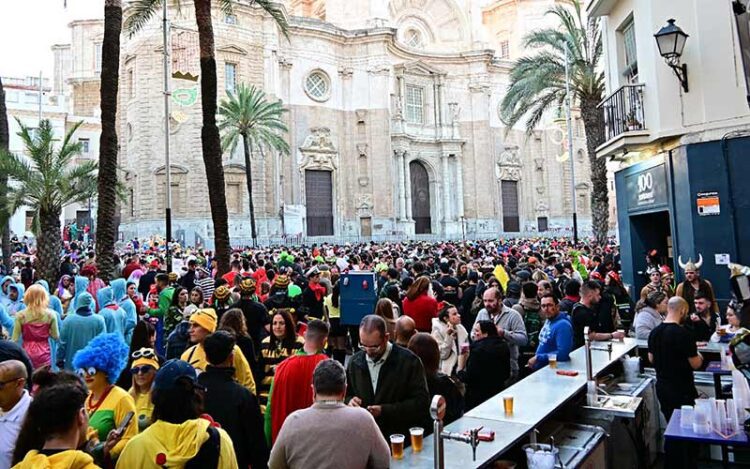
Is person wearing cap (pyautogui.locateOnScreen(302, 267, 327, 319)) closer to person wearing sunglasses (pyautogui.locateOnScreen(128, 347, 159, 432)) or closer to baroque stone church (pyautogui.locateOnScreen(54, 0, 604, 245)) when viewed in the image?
person wearing sunglasses (pyautogui.locateOnScreen(128, 347, 159, 432))

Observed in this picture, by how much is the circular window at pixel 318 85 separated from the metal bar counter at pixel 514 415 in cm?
3697

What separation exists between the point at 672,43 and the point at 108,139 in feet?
41.2

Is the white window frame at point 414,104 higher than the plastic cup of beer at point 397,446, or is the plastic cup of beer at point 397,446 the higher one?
the white window frame at point 414,104

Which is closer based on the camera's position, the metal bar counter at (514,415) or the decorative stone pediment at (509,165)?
the metal bar counter at (514,415)

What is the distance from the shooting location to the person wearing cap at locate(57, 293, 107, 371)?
6.66 m

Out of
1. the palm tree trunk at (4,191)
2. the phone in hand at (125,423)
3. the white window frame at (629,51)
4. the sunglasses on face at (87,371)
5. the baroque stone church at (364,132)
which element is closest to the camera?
the phone in hand at (125,423)

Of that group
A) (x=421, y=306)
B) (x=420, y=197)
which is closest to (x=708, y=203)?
(x=421, y=306)

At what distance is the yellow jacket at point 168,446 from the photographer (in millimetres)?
2842

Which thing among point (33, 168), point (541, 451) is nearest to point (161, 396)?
point (541, 451)

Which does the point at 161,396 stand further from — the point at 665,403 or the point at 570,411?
the point at 665,403

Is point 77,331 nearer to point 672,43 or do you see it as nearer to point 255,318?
point 255,318

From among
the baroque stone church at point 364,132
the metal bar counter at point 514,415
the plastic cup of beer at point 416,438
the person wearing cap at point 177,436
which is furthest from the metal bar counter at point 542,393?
the baroque stone church at point 364,132

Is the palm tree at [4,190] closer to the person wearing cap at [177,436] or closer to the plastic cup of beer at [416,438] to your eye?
the person wearing cap at [177,436]

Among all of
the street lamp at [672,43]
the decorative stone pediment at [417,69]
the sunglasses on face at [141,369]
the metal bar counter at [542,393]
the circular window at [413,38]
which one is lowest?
the metal bar counter at [542,393]
